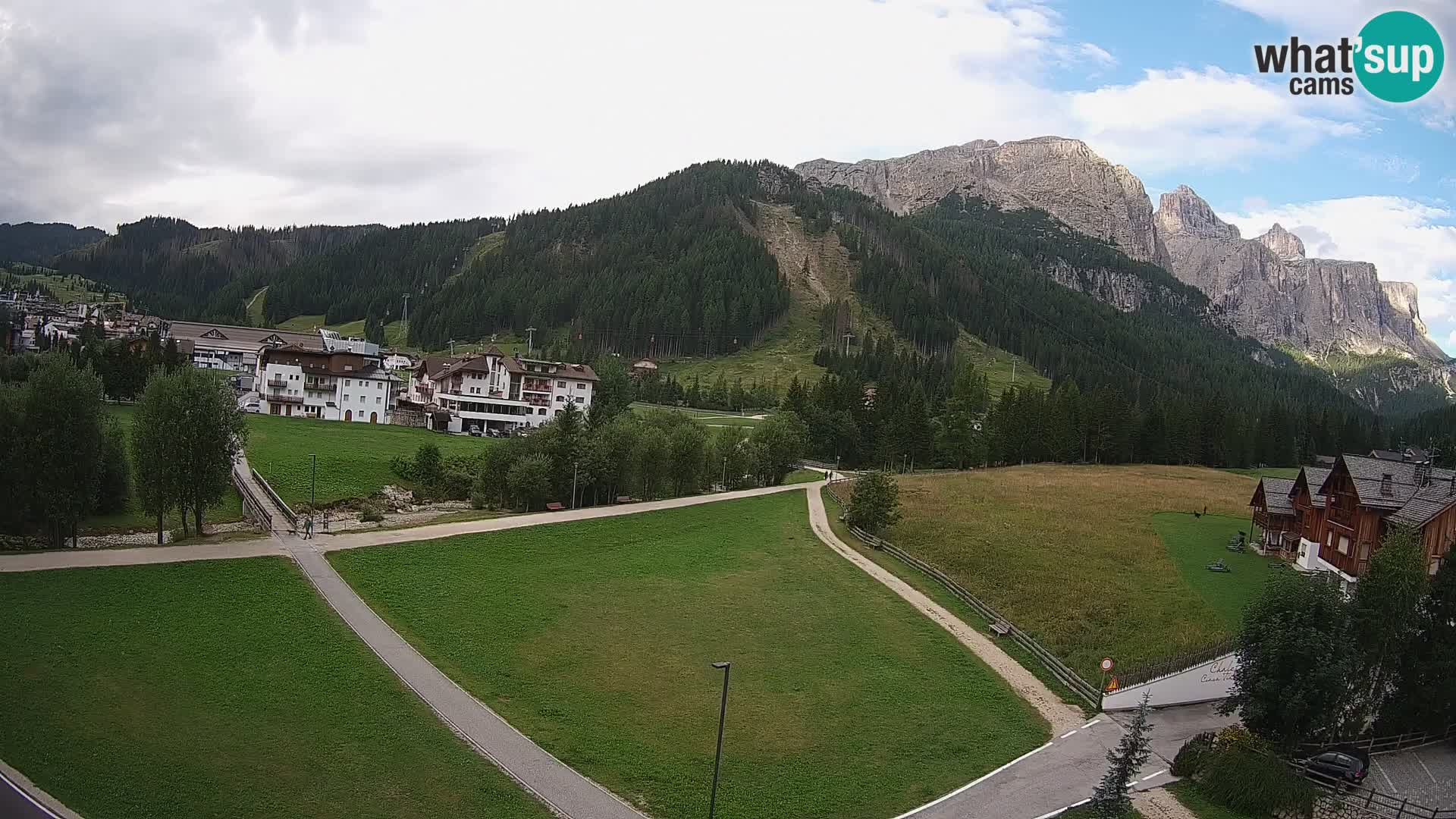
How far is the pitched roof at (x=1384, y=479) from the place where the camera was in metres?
49.8

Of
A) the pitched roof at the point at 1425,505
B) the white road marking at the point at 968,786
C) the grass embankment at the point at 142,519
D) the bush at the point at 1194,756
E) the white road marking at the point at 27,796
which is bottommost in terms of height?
the white road marking at the point at 968,786

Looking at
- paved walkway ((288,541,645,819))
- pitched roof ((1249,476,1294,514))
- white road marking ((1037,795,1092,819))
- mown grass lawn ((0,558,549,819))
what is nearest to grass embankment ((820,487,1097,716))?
white road marking ((1037,795,1092,819))

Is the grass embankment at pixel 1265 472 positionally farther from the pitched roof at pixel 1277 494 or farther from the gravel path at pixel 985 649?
the gravel path at pixel 985 649

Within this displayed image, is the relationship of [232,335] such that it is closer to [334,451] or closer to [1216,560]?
[334,451]

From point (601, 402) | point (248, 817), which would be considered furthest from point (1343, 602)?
point (601, 402)

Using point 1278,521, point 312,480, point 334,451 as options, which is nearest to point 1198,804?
point 1278,521

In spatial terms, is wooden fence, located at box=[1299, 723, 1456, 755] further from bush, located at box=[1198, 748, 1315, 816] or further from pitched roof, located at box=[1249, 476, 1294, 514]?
pitched roof, located at box=[1249, 476, 1294, 514]

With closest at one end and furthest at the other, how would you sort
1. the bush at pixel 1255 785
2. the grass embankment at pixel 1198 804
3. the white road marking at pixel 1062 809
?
the white road marking at pixel 1062 809 → the grass embankment at pixel 1198 804 → the bush at pixel 1255 785

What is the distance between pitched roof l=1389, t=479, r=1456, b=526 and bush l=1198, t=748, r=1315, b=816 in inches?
1006

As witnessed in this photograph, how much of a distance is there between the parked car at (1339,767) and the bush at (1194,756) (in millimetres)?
3613

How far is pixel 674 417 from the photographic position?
8625cm

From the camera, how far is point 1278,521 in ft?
196

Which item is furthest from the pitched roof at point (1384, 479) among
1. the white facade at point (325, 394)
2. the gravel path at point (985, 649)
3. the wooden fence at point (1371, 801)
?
the white facade at point (325, 394)

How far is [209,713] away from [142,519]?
3585cm
